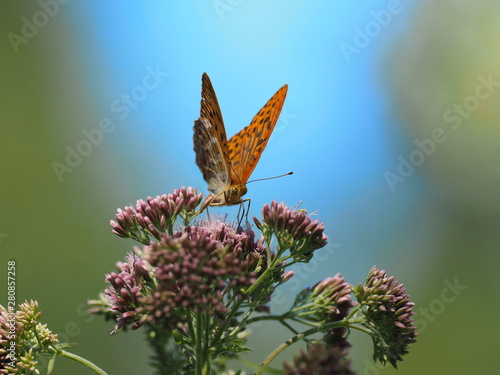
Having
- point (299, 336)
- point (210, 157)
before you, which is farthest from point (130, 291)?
point (210, 157)

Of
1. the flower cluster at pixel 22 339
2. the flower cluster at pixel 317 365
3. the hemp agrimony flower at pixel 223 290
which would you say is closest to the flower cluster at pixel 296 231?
the hemp agrimony flower at pixel 223 290

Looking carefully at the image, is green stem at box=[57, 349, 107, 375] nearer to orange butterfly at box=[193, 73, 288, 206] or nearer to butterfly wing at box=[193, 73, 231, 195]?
orange butterfly at box=[193, 73, 288, 206]

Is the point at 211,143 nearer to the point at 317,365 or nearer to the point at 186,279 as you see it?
the point at 186,279

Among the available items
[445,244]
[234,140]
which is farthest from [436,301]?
[234,140]

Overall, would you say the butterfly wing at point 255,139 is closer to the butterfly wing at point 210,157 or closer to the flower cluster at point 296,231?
the butterfly wing at point 210,157

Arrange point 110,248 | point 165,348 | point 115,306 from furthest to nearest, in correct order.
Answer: point 110,248 < point 165,348 < point 115,306

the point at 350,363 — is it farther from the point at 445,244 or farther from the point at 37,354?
the point at 445,244
